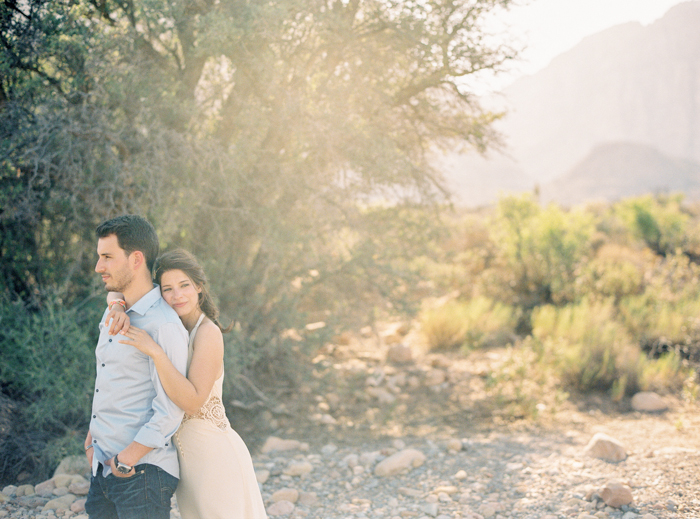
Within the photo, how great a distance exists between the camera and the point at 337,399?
6.12 meters

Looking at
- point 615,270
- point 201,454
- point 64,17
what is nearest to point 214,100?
point 64,17

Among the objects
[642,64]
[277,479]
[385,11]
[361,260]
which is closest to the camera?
[277,479]

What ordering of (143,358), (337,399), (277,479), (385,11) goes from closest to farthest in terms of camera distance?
(143,358)
(277,479)
(385,11)
(337,399)

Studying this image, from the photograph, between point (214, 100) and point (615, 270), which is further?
point (615, 270)

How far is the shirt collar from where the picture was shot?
2041 mm

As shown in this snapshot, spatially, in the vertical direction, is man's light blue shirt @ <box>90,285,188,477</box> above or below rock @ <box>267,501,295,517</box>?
above

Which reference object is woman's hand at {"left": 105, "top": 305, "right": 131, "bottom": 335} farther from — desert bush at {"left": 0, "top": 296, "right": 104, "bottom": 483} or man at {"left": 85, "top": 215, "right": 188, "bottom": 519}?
desert bush at {"left": 0, "top": 296, "right": 104, "bottom": 483}

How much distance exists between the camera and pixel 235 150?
4.96 meters

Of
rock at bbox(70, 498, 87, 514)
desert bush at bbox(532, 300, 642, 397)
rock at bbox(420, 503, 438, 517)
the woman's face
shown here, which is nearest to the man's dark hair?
the woman's face

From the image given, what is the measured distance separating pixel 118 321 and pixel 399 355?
6.20m

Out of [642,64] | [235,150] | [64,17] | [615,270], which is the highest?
[642,64]

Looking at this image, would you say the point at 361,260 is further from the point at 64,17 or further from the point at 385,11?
the point at 64,17

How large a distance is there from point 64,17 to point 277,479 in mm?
4266

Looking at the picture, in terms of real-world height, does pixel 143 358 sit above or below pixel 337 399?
above
